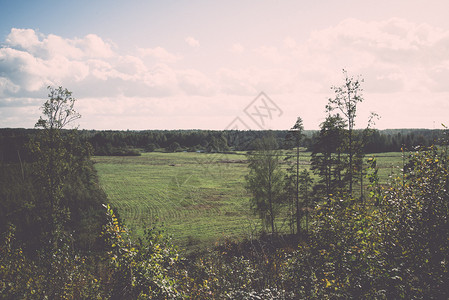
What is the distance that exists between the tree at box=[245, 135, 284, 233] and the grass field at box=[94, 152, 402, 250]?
3011 mm

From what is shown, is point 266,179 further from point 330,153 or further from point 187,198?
point 187,198

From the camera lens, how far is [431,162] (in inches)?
244

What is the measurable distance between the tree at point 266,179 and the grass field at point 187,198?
9.88 feet

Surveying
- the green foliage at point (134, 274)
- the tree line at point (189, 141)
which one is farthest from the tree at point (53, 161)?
the green foliage at point (134, 274)

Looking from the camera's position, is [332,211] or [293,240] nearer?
[332,211]

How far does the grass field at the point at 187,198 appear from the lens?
3662cm

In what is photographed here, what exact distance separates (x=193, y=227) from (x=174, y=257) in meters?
33.3

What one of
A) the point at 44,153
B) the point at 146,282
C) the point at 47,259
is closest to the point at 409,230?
the point at 146,282

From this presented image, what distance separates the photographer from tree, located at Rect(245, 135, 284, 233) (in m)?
31.0

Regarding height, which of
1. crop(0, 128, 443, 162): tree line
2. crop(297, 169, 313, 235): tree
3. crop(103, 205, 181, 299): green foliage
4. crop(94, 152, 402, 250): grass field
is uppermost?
crop(0, 128, 443, 162): tree line

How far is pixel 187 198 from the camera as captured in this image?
58.2 metres

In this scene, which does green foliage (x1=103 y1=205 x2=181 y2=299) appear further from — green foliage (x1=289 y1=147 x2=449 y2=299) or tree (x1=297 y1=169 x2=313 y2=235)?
tree (x1=297 y1=169 x2=313 y2=235)

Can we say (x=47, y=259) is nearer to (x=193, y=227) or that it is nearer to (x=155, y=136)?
(x=193, y=227)

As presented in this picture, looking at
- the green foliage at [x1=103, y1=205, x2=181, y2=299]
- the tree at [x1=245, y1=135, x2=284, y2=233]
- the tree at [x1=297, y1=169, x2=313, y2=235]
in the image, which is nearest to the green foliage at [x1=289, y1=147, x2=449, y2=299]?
the green foliage at [x1=103, y1=205, x2=181, y2=299]
